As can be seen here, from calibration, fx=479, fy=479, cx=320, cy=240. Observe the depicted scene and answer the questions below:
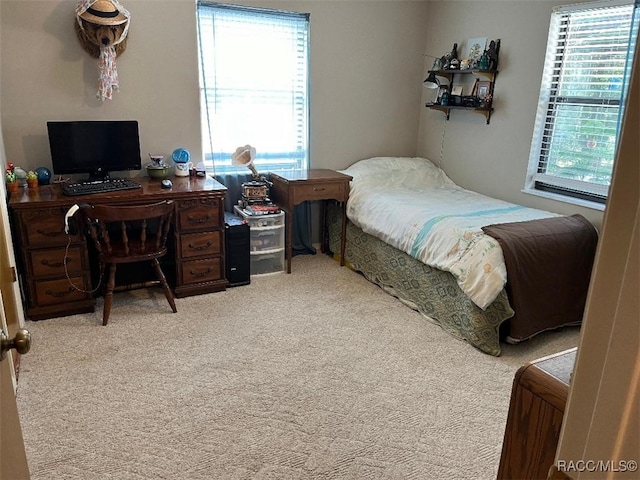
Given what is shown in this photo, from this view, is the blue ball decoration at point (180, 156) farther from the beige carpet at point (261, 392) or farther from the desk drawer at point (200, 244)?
the beige carpet at point (261, 392)

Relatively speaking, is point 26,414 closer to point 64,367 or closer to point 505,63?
point 64,367

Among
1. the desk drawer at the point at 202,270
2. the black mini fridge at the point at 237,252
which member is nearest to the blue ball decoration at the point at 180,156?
the black mini fridge at the point at 237,252

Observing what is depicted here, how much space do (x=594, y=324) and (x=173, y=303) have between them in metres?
2.88

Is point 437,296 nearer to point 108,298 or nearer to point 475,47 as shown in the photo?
point 108,298

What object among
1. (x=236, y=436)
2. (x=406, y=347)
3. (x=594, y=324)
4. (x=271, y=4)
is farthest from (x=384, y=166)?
(x=594, y=324)

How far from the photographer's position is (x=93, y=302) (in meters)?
3.15

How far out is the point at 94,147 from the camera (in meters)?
3.25

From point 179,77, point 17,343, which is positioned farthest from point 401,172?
point 17,343

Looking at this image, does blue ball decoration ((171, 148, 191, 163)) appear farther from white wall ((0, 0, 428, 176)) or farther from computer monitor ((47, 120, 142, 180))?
computer monitor ((47, 120, 142, 180))

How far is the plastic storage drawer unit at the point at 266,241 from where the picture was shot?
373cm

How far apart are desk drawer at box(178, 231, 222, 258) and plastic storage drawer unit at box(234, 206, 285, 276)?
0.34 m

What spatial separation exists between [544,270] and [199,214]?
7.37 ft

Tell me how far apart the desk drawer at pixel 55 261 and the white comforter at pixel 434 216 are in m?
2.02

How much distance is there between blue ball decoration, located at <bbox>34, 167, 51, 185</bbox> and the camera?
3.20 metres
